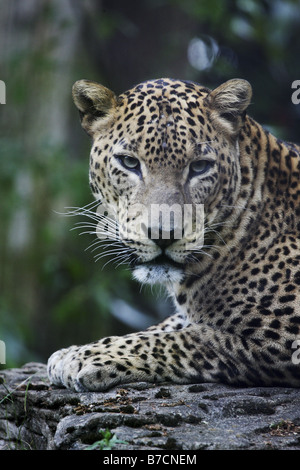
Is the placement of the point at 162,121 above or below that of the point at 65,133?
below

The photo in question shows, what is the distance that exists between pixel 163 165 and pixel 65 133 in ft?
28.8

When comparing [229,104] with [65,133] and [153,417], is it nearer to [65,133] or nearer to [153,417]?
[153,417]

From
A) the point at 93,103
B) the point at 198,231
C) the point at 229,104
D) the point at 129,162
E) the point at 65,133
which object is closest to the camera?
the point at 198,231

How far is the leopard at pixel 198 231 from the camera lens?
6.41 m

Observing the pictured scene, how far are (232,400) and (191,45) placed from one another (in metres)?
11.8

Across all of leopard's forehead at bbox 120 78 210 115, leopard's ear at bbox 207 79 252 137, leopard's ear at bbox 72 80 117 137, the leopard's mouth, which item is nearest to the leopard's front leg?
the leopard's mouth

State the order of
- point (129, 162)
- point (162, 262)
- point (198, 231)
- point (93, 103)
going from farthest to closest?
point (93, 103), point (129, 162), point (198, 231), point (162, 262)

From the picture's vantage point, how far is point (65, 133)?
15.1m

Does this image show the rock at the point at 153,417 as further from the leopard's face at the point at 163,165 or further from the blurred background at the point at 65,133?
the blurred background at the point at 65,133

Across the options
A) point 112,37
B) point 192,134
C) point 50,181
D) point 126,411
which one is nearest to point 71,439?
point 126,411

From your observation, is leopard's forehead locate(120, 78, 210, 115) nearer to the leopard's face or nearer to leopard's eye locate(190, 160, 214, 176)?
the leopard's face

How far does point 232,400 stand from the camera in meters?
5.88

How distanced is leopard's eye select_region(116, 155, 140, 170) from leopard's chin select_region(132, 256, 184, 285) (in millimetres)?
941

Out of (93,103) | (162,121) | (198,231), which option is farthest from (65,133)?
(198,231)
